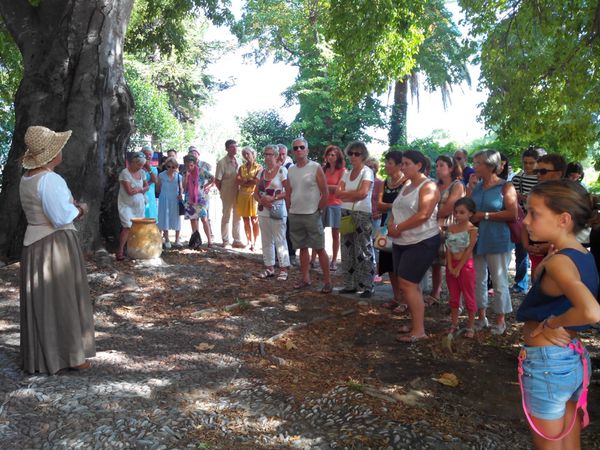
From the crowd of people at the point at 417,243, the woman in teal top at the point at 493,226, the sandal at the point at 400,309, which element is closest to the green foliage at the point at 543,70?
the crowd of people at the point at 417,243

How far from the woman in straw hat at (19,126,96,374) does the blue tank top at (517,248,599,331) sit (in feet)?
11.5

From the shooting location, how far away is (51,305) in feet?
15.7

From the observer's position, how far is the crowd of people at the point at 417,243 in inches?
107

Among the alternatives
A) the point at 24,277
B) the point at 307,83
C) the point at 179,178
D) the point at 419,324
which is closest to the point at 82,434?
the point at 24,277

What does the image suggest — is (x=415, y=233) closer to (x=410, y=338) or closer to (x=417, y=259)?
(x=417, y=259)

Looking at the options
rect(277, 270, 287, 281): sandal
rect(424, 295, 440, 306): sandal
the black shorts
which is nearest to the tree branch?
rect(277, 270, 287, 281): sandal

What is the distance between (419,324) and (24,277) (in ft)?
11.7

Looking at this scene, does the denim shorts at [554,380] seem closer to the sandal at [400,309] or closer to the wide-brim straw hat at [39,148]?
the wide-brim straw hat at [39,148]

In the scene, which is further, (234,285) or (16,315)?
(234,285)

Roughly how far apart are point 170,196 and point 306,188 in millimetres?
4215

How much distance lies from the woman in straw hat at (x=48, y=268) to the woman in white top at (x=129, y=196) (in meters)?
4.44

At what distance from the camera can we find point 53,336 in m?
4.80

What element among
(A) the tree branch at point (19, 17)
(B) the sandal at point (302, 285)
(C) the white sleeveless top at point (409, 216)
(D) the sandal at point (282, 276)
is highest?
(A) the tree branch at point (19, 17)

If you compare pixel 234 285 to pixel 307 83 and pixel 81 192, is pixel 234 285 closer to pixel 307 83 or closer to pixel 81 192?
pixel 81 192
